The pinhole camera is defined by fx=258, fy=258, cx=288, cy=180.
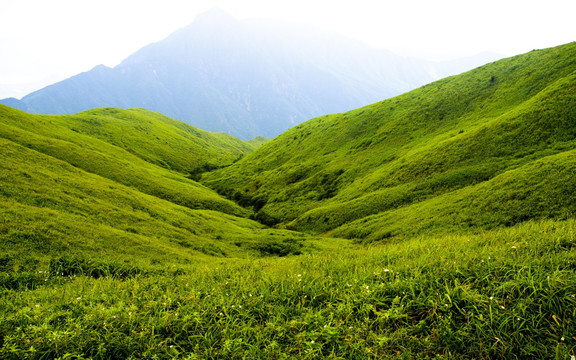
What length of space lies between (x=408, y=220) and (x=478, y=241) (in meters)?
22.6

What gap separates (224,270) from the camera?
973 centimetres

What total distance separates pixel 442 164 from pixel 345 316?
41623 mm

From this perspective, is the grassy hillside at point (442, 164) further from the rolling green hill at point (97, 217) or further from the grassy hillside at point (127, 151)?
the grassy hillside at point (127, 151)

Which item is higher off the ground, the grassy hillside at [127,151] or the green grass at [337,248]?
the grassy hillside at [127,151]

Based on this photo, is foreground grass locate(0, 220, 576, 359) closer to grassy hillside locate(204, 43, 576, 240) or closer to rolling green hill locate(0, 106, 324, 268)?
rolling green hill locate(0, 106, 324, 268)

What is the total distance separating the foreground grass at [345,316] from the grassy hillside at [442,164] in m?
21.5

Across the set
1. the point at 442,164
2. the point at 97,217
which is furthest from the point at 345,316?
the point at 442,164

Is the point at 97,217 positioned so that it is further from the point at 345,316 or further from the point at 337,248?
the point at 345,316

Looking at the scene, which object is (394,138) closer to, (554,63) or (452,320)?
(554,63)

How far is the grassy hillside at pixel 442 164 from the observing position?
25.9 m

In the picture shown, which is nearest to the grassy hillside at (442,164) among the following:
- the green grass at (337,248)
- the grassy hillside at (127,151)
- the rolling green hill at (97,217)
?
the green grass at (337,248)

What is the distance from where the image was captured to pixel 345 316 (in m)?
5.79

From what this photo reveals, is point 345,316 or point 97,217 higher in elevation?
point 97,217

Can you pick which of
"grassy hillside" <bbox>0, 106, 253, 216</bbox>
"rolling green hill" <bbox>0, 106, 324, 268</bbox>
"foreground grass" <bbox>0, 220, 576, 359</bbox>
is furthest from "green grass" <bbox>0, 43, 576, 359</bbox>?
"grassy hillside" <bbox>0, 106, 253, 216</bbox>
